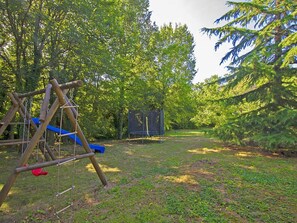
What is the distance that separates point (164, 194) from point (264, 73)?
4.81m

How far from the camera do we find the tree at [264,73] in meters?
5.68

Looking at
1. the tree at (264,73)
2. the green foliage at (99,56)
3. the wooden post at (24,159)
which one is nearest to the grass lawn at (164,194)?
the wooden post at (24,159)

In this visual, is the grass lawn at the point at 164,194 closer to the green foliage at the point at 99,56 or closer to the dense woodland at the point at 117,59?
the dense woodland at the point at 117,59

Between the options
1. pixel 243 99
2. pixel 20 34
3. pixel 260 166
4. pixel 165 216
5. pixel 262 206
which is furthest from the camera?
pixel 243 99

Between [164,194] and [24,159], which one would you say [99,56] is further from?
[164,194]

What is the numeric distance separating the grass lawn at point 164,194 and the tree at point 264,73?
1.25m

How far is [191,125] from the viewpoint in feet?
66.7

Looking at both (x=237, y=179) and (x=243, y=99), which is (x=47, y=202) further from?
(x=243, y=99)

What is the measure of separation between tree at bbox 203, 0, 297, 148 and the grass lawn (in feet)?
4.10

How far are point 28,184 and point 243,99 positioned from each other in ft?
22.7

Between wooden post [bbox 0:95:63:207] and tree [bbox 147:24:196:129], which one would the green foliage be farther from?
wooden post [bbox 0:95:63:207]

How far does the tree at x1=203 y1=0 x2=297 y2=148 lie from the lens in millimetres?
5680

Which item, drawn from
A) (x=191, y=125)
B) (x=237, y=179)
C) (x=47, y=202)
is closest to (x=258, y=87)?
(x=237, y=179)

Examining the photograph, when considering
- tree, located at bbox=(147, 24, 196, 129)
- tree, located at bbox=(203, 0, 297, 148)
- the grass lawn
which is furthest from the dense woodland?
tree, located at bbox=(147, 24, 196, 129)
